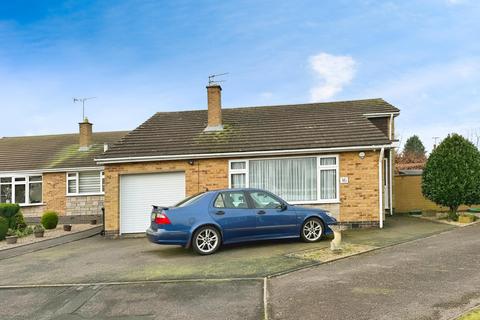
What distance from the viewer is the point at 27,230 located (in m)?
16.1

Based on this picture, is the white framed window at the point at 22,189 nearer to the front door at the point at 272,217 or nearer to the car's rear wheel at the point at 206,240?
the car's rear wheel at the point at 206,240

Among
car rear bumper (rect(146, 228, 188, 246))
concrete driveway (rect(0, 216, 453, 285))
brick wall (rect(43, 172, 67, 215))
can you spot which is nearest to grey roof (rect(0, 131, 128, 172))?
brick wall (rect(43, 172, 67, 215))

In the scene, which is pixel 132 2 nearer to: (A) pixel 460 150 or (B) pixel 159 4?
(B) pixel 159 4

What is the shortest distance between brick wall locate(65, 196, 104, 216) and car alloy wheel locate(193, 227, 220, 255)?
1275 cm

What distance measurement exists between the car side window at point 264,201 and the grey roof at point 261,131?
11.6 feet

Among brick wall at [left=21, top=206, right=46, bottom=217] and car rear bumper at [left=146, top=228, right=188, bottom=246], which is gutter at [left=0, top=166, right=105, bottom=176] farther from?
car rear bumper at [left=146, top=228, right=188, bottom=246]

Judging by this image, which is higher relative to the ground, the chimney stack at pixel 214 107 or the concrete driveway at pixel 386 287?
the chimney stack at pixel 214 107

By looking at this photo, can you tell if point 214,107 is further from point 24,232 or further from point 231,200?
point 24,232

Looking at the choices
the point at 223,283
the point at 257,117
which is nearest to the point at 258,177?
the point at 257,117

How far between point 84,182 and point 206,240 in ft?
44.9

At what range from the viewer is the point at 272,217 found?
9641mm

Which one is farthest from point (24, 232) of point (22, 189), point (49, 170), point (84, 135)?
point (84, 135)

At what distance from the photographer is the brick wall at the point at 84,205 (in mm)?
20469

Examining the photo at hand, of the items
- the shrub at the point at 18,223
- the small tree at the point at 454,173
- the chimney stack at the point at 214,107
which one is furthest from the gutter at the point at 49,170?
the small tree at the point at 454,173
